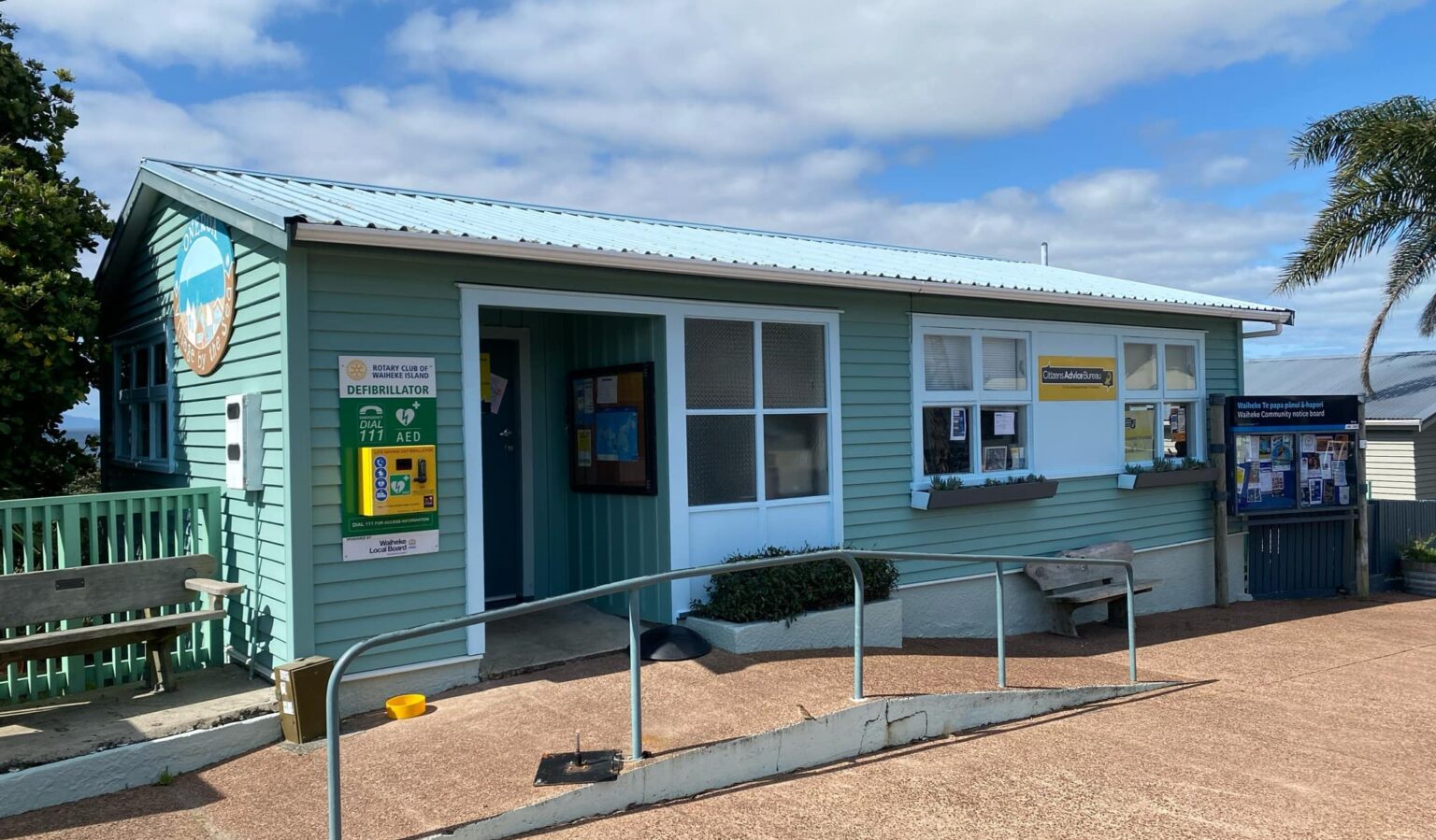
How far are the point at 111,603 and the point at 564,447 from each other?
3513mm

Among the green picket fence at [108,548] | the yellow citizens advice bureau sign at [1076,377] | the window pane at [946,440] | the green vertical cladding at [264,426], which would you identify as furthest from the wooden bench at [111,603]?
the yellow citizens advice bureau sign at [1076,377]

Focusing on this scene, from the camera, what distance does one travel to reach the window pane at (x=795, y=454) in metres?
8.30

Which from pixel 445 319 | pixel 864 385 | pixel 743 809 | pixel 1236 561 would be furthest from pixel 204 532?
pixel 1236 561

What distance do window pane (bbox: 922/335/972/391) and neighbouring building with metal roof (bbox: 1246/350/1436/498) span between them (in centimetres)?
1286

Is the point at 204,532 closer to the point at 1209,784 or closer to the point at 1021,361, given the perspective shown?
the point at 1209,784

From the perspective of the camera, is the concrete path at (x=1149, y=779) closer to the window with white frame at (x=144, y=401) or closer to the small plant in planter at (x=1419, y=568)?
the window with white frame at (x=144, y=401)

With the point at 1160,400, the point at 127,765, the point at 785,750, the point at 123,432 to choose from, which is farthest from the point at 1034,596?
the point at 123,432

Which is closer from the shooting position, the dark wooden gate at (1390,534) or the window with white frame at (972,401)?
the window with white frame at (972,401)

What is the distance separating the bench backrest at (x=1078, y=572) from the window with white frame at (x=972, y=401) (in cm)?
95

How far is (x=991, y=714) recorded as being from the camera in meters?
6.51

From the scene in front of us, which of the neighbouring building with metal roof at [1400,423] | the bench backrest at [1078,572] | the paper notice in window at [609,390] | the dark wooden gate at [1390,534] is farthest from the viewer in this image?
the neighbouring building with metal roof at [1400,423]

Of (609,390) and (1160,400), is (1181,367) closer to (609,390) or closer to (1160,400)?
(1160,400)

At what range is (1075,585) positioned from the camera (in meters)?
9.82

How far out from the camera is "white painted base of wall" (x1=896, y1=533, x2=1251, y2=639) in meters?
9.15
